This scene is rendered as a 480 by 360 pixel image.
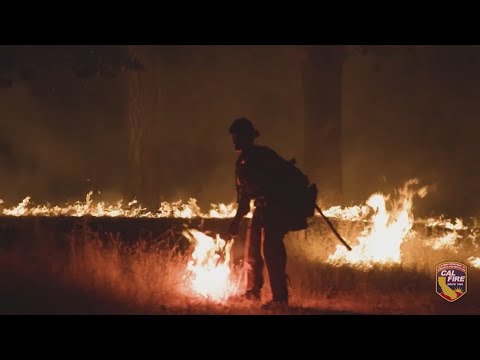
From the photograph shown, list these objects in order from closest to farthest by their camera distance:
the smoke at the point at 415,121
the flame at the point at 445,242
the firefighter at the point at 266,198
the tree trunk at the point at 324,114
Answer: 1. the firefighter at the point at 266,198
2. the flame at the point at 445,242
3. the tree trunk at the point at 324,114
4. the smoke at the point at 415,121

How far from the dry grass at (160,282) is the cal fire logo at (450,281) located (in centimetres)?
13

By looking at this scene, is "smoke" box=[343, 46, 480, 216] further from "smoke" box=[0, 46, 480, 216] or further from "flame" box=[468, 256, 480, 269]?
"flame" box=[468, 256, 480, 269]

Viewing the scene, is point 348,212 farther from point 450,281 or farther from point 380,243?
point 450,281

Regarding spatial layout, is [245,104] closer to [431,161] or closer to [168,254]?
[431,161]

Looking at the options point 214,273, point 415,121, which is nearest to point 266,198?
point 214,273

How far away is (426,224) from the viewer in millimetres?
14648

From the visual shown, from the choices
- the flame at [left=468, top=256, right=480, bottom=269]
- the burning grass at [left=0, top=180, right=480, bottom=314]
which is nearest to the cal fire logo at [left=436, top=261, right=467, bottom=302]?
the burning grass at [left=0, top=180, right=480, bottom=314]

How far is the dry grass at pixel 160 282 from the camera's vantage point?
980 cm

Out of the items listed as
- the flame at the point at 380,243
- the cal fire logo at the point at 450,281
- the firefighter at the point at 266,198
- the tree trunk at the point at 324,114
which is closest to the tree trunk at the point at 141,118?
the tree trunk at the point at 324,114

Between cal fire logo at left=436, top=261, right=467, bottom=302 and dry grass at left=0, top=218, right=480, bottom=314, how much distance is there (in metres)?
0.13

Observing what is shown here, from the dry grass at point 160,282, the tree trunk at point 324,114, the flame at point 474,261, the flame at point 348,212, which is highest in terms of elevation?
the tree trunk at point 324,114

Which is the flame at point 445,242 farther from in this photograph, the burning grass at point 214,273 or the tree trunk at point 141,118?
the tree trunk at point 141,118

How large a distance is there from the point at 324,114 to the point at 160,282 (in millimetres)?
6918

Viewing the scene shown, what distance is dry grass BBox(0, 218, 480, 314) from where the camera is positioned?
980cm
